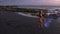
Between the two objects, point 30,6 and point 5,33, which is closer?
Result: point 30,6

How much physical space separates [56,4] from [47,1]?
11 centimetres

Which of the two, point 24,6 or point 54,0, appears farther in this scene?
point 24,6

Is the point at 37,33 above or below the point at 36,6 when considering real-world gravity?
below

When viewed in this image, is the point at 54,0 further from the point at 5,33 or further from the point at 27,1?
the point at 5,33

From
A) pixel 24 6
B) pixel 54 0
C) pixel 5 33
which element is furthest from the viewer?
pixel 5 33

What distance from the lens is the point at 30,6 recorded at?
53.5 inches

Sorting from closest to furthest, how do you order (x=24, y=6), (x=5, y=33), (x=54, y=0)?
(x=54, y=0), (x=24, y=6), (x=5, y=33)

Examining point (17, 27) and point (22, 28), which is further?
point (17, 27)

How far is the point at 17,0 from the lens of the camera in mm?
1399

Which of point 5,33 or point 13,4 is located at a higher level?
point 13,4

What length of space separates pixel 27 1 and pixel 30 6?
0.18ft

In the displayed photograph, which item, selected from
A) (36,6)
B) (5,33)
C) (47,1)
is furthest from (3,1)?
(5,33)

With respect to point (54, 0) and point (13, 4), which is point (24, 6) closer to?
point (13, 4)

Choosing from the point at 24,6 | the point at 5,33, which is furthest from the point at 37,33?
the point at 24,6
